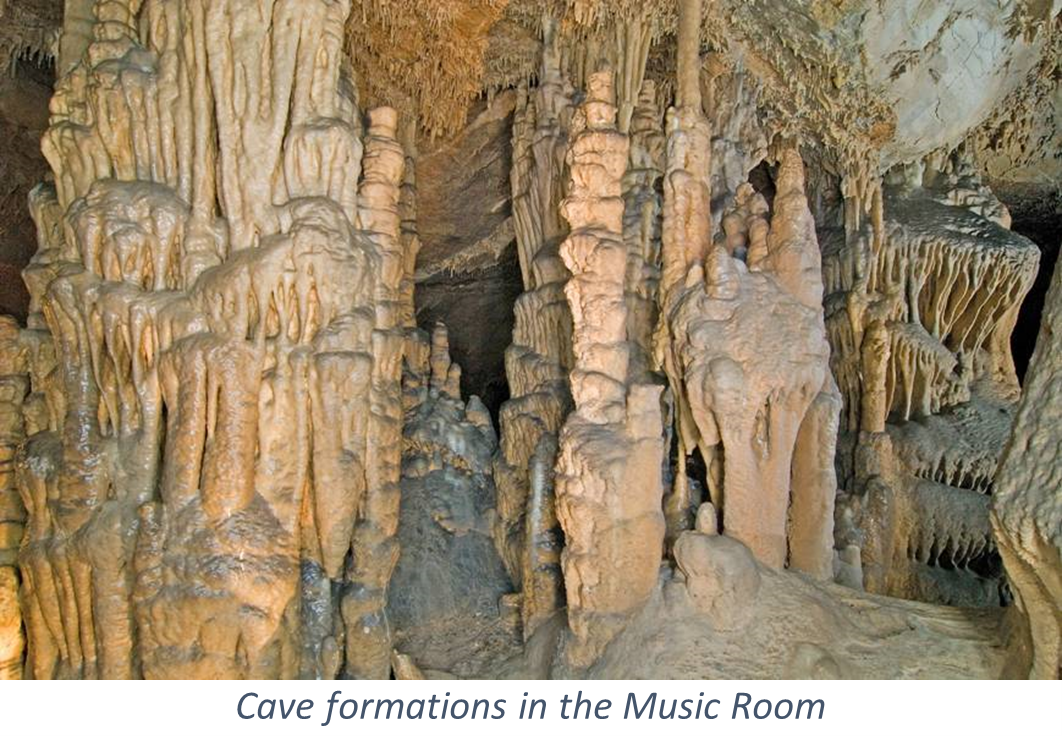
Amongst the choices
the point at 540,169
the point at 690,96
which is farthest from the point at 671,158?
the point at 540,169

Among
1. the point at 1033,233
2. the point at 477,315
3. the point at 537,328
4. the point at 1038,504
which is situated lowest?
the point at 1038,504

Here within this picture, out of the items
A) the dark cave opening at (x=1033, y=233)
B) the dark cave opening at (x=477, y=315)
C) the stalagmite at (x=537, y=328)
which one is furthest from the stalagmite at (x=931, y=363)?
the dark cave opening at (x=477, y=315)

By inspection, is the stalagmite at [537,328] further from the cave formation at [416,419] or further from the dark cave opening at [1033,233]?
the dark cave opening at [1033,233]

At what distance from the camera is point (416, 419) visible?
9.08 metres

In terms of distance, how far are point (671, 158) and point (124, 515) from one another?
15.8ft

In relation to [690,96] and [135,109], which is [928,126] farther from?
[135,109]

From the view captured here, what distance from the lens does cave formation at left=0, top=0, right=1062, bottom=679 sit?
18.2ft

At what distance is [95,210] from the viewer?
5.98 m

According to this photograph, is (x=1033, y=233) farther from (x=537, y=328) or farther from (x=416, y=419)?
(x=416, y=419)

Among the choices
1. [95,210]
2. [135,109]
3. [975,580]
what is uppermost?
[135,109]

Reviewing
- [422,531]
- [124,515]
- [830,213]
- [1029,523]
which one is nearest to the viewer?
[1029,523]

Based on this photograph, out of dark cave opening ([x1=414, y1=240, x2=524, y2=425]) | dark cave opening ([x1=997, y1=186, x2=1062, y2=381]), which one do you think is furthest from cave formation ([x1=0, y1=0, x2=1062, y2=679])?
dark cave opening ([x1=997, y1=186, x2=1062, y2=381])

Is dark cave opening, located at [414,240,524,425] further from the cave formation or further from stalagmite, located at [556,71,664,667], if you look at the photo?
stalagmite, located at [556,71,664,667]

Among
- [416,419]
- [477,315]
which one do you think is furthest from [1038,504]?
[477,315]
